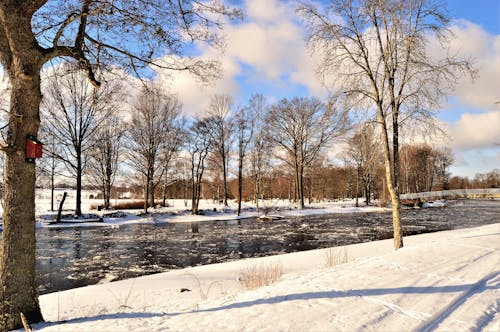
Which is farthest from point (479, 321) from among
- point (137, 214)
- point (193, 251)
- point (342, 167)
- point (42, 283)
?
point (342, 167)

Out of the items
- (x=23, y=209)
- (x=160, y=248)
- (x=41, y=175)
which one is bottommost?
(x=160, y=248)

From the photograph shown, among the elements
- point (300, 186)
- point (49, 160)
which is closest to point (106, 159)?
point (49, 160)

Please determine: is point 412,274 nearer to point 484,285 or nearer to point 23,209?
point 484,285

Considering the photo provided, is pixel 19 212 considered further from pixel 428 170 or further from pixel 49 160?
pixel 428 170

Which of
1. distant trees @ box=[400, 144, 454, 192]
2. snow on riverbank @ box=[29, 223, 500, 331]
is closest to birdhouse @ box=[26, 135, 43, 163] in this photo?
snow on riverbank @ box=[29, 223, 500, 331]

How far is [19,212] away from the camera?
4023 millimetres

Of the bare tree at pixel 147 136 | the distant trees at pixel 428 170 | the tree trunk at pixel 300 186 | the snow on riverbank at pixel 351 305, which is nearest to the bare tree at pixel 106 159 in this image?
the bare tree at pixel 147 136

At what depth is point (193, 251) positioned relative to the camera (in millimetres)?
13711

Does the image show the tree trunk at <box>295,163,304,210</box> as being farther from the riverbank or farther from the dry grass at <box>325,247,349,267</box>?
the dry grass at <box>325,247,349,267</box>

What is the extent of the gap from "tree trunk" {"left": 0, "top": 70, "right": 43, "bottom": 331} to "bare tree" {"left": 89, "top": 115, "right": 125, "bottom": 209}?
1220 inches

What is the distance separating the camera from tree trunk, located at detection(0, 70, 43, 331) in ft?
12.8

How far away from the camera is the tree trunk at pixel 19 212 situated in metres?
3.91

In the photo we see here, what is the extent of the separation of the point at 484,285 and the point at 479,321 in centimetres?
155

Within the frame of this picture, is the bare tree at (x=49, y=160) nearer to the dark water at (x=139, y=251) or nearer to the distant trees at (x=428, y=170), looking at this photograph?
the dark water at (x=139, y=251)
